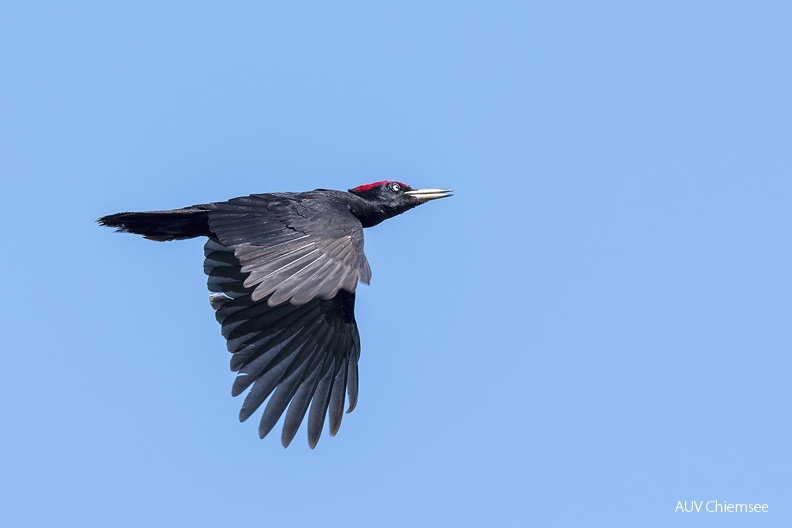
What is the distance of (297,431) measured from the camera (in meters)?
9.99

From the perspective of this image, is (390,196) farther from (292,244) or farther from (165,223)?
(292,244)

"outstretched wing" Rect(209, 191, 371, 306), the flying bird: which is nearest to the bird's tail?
the flying bird

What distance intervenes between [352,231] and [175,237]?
6.60ft

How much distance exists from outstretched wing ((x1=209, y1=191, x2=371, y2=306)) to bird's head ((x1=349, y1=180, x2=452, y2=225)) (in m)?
0.95

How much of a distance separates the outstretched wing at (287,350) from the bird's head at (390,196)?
1133 mm

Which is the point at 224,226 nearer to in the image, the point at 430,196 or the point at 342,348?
the point at 342,348

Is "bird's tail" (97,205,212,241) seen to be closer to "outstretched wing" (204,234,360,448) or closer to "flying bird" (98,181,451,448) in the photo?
"flying bird" (98,181,451,448)

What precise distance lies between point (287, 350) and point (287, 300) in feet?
3.70

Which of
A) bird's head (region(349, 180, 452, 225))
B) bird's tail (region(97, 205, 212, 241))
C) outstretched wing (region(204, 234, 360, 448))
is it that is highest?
bird's head (region(349, 180, 452, 225))

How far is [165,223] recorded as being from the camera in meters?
10.4

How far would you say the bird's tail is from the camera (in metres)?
10.2

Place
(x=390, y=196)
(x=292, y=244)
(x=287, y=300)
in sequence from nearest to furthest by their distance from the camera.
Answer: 1. (x=292, y=244)
2. (x=287, y=300)
3. (x=390, y=196)

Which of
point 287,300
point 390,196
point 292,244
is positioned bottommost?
point 287,300

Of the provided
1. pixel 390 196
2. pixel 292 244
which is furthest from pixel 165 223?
pixel 390 196
